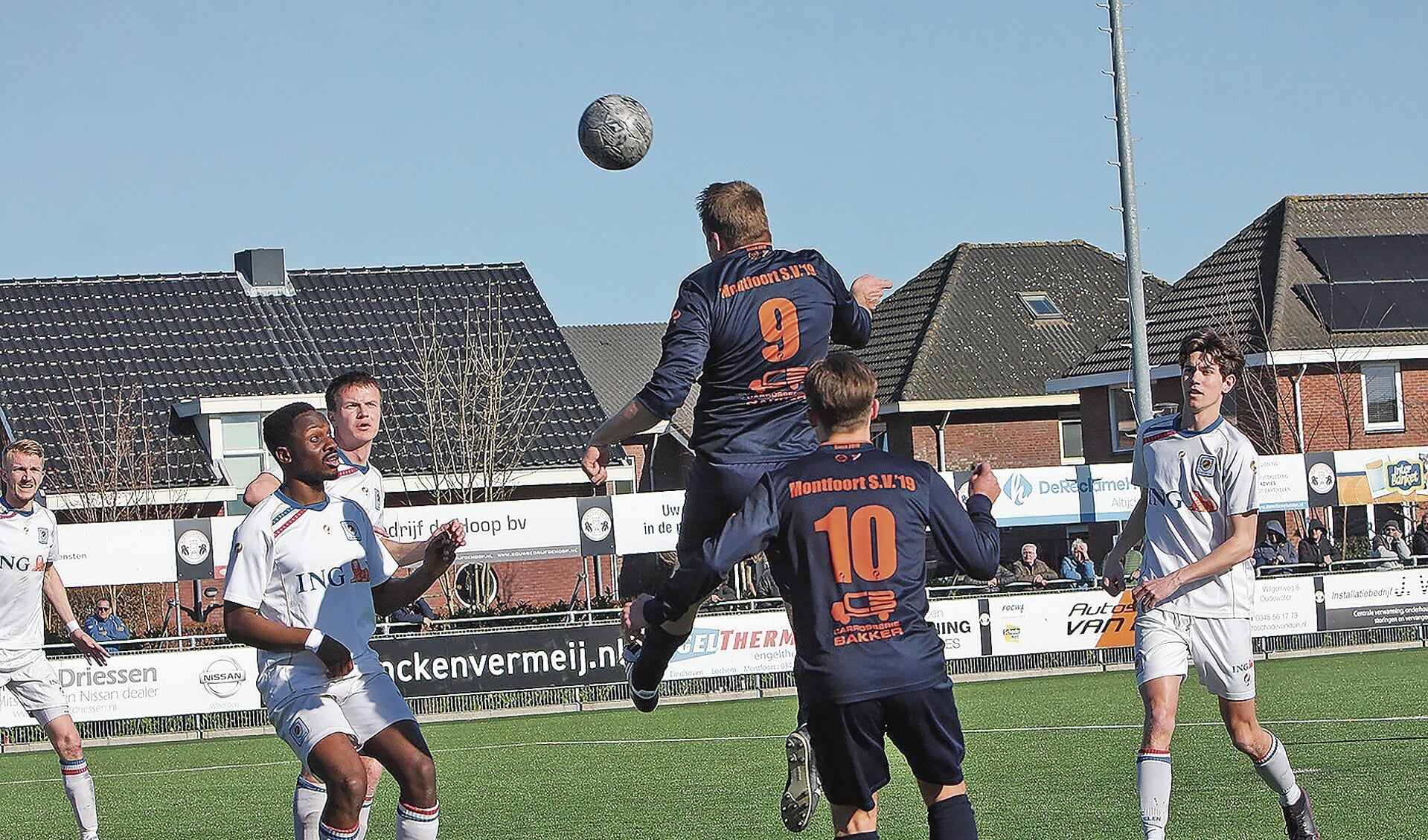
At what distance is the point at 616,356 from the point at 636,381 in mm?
3139

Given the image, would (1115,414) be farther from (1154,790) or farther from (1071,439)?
(1154,790)

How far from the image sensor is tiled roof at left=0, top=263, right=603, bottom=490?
35062 mm

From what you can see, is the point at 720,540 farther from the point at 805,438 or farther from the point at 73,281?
the point at 73,281

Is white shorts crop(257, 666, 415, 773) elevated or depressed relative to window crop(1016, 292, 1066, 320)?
depressed

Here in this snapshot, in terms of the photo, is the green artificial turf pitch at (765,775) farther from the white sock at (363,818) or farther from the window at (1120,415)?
the window at (1120,415)

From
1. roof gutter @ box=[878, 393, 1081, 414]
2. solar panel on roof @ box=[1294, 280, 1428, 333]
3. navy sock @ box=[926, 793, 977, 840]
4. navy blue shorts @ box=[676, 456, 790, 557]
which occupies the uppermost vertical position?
solar panel on roof @ box=[1294, 280, 1428, 333]

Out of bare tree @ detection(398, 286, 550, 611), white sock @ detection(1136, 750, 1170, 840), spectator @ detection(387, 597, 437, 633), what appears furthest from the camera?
bare tree @ detection(398, 286, 550, 611)

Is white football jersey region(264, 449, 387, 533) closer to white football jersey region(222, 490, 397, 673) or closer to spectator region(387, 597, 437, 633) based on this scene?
white football jersey region(222, 490, 397, 673)

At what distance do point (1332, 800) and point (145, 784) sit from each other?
10056mm

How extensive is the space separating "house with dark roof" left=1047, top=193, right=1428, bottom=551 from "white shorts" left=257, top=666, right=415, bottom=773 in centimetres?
3078

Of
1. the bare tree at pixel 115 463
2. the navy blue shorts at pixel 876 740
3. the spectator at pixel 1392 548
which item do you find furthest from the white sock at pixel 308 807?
the bare tree at pixel 115 463

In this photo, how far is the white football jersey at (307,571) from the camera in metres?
7.30

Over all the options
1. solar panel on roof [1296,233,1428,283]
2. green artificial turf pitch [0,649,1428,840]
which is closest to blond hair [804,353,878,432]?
green artificial turf pitch [0,649,1428,840]

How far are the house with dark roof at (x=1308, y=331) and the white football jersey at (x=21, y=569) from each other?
93.4 feet
